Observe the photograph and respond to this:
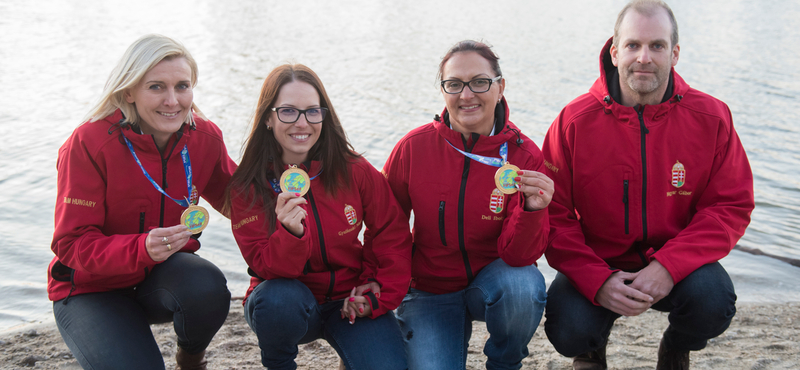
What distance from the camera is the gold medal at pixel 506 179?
3092 millimetres

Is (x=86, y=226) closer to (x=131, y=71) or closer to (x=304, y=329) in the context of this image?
(x=131, y=71)

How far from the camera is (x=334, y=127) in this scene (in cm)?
339

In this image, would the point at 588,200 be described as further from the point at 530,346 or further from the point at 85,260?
the point at 85,260

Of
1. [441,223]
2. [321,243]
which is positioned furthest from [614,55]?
[321,243]

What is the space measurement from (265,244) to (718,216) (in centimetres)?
260

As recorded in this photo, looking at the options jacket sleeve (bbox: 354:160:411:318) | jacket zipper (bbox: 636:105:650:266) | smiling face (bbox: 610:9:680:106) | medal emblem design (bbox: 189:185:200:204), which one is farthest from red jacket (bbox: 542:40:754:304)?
medal emblem design (bbox: 189:185:200:204)

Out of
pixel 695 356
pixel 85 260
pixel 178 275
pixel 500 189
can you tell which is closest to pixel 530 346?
pixel 695 356

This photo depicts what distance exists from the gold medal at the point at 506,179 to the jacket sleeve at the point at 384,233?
636 mm

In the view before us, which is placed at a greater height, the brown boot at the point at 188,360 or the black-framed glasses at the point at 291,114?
the black-framed glasses at the point at 291,114

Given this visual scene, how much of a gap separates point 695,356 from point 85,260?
13.0ft

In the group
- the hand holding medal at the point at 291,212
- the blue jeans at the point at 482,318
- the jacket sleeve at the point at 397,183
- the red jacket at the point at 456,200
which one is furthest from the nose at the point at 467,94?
the hand holding medal at the point at 291,212

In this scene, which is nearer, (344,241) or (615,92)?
(344,241)

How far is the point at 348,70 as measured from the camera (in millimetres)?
15031

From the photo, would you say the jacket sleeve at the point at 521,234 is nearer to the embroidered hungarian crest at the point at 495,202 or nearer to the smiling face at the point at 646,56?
the embroidered hungarian crest at the point at 495,202
